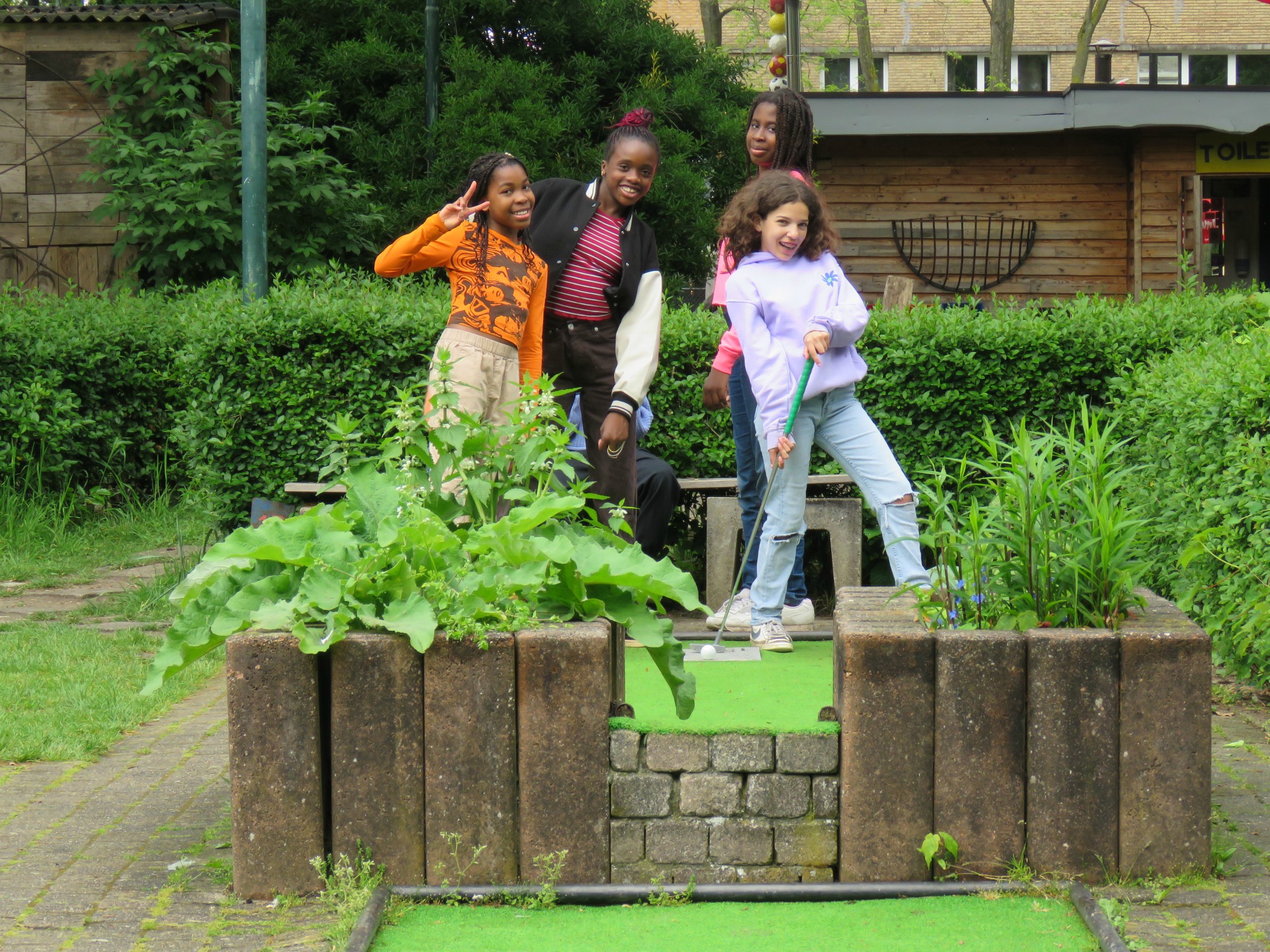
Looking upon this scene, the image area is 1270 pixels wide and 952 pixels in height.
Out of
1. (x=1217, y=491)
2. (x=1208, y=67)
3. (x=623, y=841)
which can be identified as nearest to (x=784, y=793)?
(x=623, y=841)

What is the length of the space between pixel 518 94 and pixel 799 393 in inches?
326

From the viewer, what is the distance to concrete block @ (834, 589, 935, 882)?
127 inches

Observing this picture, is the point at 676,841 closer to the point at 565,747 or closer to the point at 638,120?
the point at 565,747

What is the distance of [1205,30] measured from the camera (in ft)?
122

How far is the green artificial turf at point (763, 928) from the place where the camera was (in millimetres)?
2904

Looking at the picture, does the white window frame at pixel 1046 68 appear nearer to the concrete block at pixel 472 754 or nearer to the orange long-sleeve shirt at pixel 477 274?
the orange long-sleeve shirt at pixel 477 274

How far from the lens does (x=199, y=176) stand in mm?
11250

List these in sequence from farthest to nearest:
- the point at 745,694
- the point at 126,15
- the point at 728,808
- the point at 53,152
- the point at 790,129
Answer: the point at 53,152 → the point at 126,15 → the point at 790,129 → the point at 745,694 → the point at 728,808

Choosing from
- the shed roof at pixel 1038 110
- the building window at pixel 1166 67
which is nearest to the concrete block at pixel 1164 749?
the shed roof at pixel 1038 110

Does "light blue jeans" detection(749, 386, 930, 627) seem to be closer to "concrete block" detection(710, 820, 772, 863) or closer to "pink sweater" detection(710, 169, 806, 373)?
"pink sweater" detection(710, 169, 806, 373)

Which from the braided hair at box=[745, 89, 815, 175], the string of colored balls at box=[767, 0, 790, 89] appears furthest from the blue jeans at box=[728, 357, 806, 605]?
the string of colored balls at box=[767, 0, 790, 89]

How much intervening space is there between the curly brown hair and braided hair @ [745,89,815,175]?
384 mm

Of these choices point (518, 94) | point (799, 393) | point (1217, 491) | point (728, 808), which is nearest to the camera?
point (728, 808)

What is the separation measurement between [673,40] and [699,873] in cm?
1134
